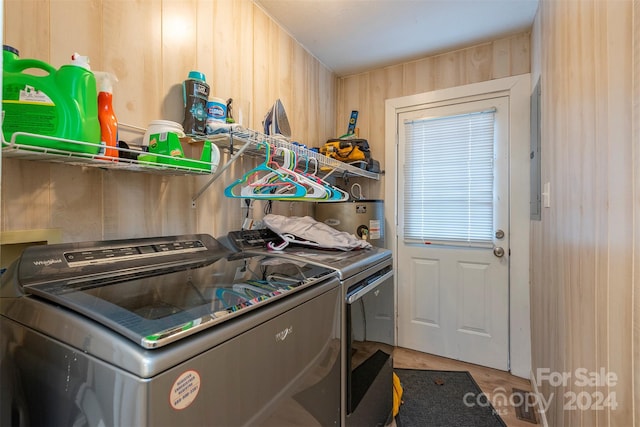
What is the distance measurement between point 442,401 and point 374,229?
3.92ft

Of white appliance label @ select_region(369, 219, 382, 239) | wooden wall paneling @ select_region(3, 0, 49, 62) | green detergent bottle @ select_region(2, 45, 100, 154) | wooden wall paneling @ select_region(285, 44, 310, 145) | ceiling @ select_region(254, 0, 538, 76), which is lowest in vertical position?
white appliance label @ select_region(369, 219, 382, 239)

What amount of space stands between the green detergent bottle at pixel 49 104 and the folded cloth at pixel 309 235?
977 mm

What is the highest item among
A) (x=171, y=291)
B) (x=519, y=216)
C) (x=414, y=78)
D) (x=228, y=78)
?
(x=414, y=78)

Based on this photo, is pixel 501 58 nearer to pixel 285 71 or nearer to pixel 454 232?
pixel 454 232

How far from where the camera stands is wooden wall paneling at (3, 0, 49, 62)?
90 cm

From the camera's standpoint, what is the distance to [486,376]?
225 centimetres

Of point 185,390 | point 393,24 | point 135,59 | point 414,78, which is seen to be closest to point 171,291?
point 185,390

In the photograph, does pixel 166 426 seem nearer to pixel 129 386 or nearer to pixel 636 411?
pixel 129 386

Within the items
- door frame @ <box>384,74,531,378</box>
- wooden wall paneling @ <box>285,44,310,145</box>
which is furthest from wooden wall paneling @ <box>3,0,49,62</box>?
door frame @ <box>384,74,531,378</box>

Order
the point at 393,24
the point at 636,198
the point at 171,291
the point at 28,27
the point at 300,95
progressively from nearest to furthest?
the point at 636,198, the point at 171,291, the point at 28,27, the point at 393,24, the point at 300,95

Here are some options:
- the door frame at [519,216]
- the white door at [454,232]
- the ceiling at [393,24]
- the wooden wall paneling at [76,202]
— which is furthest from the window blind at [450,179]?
the wooden wall paneling at [76,202]

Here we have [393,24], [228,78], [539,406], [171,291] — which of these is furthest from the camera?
[393,24]

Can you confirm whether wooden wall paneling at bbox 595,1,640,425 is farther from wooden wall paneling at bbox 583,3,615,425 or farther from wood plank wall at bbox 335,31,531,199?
wood plank wall at bbox 335,31,531,199

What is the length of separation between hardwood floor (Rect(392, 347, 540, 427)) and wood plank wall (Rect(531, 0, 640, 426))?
362mm
